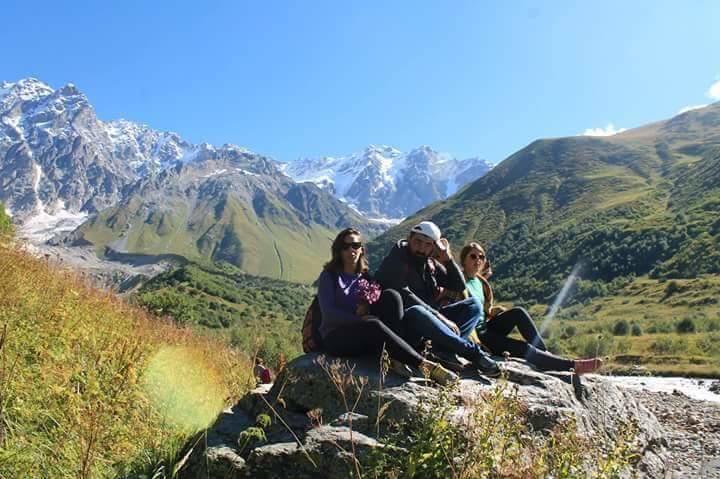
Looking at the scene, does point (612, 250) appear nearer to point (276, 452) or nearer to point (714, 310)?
point (714, 310)

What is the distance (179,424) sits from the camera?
5934 millimetres

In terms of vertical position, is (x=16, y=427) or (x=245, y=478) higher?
(x=16, y=427)

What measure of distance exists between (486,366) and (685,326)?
69.1 meters

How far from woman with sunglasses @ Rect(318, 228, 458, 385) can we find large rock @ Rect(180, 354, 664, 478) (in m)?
0.22

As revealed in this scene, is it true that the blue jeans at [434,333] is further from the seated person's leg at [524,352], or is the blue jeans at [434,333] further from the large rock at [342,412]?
the seated person's leg at [524,352]

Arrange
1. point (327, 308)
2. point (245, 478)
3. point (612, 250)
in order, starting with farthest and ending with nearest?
point (612, 250)
point (327, 308)
point (245, 478)

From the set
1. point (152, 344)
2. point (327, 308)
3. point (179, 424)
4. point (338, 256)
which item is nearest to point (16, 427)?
point (179, 424)

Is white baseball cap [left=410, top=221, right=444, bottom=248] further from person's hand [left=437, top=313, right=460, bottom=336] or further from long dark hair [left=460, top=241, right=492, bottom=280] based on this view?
long dark hair [left=460, top=241, right=492, bottom=280]

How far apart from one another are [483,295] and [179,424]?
5119 millimetres

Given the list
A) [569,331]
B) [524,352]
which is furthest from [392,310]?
[569,331]

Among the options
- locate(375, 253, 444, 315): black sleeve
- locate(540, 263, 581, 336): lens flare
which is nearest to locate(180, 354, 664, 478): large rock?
locate(375, 253, 444, 315): black sleeve

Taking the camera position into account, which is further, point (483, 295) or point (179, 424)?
point (483, 295)

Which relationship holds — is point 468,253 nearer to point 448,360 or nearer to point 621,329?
point 448,360

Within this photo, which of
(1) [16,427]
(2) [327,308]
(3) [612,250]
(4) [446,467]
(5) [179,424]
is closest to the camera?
(4) [446,467]
